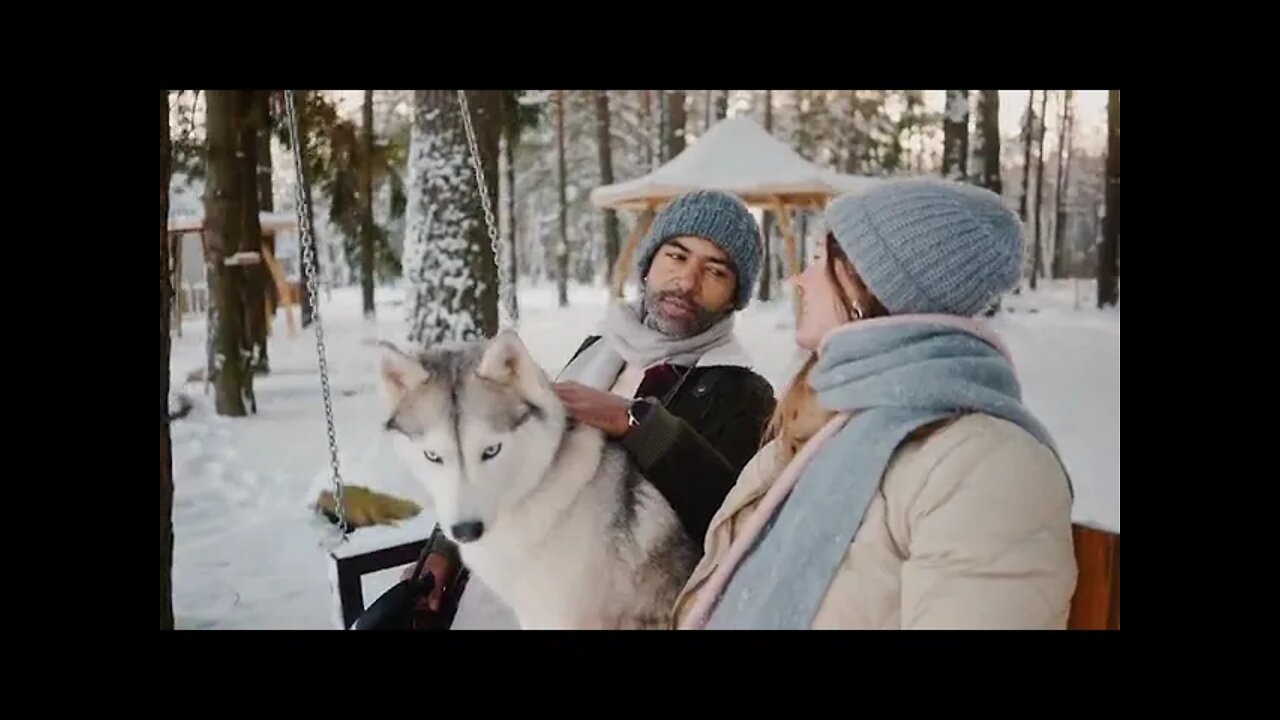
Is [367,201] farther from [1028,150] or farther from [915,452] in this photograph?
[1028,150]

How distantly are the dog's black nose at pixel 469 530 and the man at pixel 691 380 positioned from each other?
0.92ft

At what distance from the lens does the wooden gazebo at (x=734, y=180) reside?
2.21m

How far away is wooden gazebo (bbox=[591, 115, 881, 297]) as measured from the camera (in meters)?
2.21

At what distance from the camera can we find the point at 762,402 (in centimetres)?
214

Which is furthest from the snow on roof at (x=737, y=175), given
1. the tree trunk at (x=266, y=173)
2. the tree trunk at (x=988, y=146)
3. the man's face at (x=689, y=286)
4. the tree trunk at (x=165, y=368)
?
the tree trunk at (x=165, y=368)

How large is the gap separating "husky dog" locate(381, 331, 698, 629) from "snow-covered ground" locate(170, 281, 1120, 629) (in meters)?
0.08

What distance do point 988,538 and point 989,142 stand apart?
92 cm

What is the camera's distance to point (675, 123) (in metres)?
2.32
